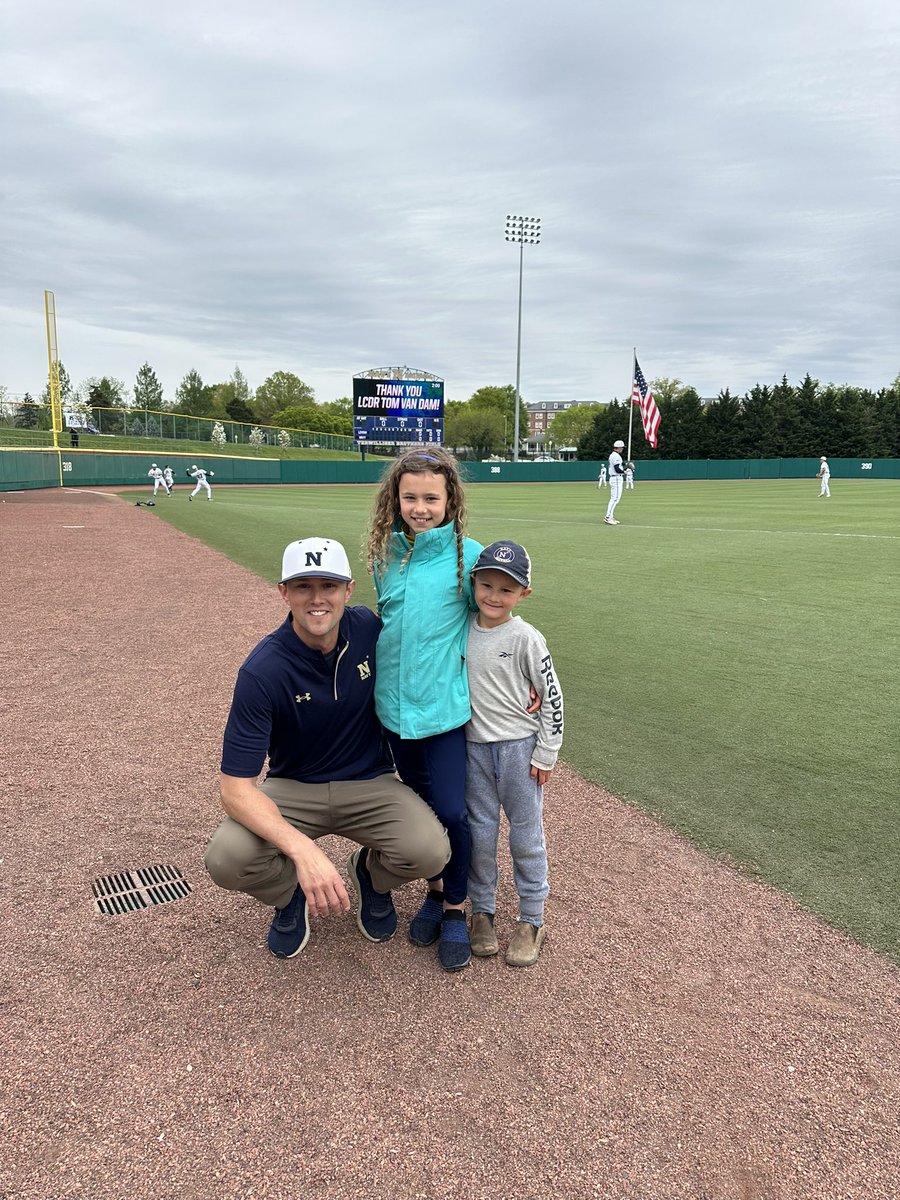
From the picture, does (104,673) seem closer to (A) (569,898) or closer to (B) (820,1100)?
(A) (569,898)

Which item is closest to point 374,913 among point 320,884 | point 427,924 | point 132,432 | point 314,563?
point 427,924

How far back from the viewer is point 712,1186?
76.4 inches

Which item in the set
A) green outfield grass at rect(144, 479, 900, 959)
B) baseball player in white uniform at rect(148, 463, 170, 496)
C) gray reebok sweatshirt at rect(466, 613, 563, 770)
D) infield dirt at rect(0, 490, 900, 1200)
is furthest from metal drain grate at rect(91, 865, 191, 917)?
baseball player in white uniform at rect(148, 463, 170, 496)

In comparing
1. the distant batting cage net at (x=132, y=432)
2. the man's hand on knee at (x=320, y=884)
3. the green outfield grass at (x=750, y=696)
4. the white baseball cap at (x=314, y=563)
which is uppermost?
the distant batting cage net at (x=132, y=432)

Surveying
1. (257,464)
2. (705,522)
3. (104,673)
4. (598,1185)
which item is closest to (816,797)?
(598,1185)

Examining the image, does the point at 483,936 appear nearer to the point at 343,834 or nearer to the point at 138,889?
the point at 343,834

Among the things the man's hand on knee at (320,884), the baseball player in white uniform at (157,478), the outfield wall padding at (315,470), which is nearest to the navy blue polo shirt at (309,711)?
the man's hand on knee at (320,884)

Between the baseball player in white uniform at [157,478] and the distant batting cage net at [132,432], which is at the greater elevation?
the distant batting cage net at [132,432]

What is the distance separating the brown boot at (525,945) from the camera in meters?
2.84

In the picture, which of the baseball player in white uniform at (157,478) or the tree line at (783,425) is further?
the tree line at (783,425)

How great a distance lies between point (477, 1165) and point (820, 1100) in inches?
40.2

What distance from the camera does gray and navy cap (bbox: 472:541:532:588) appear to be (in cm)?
268

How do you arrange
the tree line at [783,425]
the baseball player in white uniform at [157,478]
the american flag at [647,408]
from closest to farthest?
the american flag at [647,408] → the baseball player in white uniform at [157,478] → the tree line at [783,425]

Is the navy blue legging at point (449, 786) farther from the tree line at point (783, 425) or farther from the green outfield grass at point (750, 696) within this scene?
the tree line at point (783, 425)
